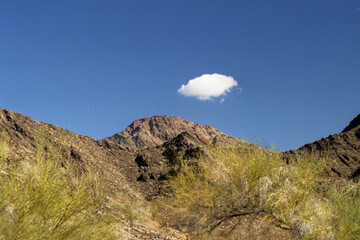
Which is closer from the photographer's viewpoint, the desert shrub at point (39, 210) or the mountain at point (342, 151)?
the desert shrub at point (39, 210)

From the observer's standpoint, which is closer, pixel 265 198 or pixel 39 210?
pixel 39 210

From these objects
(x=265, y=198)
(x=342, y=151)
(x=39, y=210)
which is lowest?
(x=265, y=198)

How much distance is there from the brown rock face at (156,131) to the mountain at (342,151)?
56.8 metres

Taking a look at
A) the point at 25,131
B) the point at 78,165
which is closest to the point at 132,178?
the point at 78,165

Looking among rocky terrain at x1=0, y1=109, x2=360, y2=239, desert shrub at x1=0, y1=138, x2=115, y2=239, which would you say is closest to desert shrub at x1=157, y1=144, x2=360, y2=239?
rocky terrain at x1=0, y1=109, x2=360, y2=239

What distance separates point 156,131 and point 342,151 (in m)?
82.6

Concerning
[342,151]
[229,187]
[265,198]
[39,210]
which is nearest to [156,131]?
[342,151]

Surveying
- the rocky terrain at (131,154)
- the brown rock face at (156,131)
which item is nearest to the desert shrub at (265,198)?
the rocky terrain at (131,154)

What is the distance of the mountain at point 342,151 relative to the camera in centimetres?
2816

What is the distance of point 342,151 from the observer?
31.5 m

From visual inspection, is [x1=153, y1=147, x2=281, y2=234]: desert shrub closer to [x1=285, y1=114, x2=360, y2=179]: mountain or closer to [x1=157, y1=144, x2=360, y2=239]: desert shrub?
[x1=157, y1=144, x2=360, y2=239]: desert shrub

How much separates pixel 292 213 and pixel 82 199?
695 centimetres

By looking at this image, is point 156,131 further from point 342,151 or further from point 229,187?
point 229,187

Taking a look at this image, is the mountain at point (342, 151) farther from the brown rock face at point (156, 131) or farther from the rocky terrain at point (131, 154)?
the brown rock face at point (156, 131)
